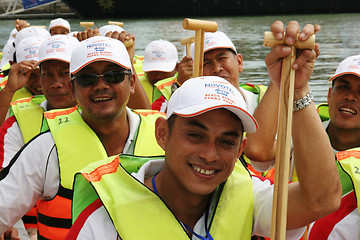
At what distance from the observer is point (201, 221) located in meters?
2.30

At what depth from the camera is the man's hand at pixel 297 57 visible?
195 cm

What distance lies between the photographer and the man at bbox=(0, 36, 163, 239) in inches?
117

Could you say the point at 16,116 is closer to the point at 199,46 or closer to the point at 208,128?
the point at 199,46

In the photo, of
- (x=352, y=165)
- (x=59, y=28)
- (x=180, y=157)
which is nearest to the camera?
(x=180, y=157)

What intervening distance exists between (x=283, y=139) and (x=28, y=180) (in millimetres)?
1607

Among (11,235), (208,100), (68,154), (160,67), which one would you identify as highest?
(208,100)

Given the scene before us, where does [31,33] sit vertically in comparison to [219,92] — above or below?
below

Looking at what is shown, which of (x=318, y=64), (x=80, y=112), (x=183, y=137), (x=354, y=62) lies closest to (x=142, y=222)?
(x=183, y=137)

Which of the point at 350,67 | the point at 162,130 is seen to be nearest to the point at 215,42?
the point at 350,67

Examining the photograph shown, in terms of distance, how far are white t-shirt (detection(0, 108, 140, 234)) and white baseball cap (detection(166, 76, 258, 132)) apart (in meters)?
1.15

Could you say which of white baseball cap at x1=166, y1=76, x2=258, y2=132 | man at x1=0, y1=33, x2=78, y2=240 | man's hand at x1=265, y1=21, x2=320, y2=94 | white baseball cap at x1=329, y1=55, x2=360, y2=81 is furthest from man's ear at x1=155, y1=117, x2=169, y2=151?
man at x1=0, y1=33, x2=78, y2=240

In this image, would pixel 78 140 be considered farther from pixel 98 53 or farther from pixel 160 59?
pixel 160 59

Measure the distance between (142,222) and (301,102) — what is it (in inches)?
32.3

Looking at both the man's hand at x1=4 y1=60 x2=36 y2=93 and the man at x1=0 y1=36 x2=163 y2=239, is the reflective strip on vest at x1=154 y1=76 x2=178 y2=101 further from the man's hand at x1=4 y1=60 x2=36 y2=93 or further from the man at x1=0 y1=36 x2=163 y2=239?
the man at x1=0 y1=36 x2=163 y2=239
